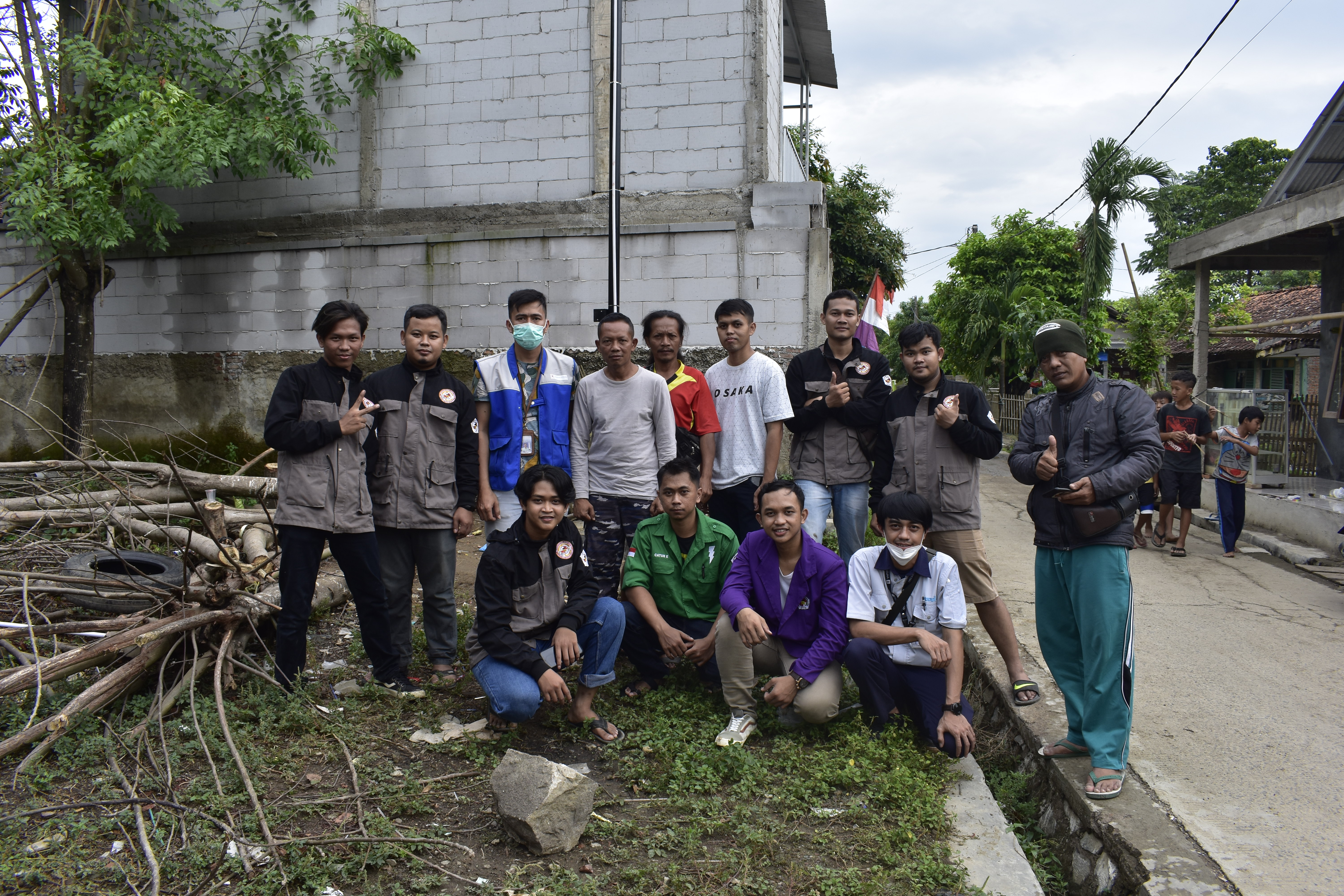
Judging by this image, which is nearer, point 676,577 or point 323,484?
point 323,484

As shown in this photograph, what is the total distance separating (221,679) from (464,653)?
1.26m

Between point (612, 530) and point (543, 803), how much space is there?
5.70 feet

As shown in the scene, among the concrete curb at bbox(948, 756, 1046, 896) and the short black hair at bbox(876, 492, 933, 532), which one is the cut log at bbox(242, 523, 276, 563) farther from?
the concrete curb at bbox(948, 756, 1046, 896)

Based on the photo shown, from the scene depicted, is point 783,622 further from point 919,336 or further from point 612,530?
point 919,336

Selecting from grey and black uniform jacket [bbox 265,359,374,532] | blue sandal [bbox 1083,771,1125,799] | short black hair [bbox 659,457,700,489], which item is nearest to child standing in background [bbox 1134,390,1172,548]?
blue sandal [bbox 1083,771,1125,799]

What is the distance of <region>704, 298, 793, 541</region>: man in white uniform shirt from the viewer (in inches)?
183

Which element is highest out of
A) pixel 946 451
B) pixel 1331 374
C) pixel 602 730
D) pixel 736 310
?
pixel 736 310

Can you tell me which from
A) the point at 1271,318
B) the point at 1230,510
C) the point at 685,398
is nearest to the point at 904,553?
the point at 685,398

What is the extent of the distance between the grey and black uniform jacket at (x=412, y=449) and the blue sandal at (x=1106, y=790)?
9.86ft

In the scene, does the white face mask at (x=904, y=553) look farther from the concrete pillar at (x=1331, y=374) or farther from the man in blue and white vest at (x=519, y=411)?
the concrete pillar at (x=1331, y=374)

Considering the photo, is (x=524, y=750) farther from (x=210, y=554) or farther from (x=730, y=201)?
(x=730, y=201)

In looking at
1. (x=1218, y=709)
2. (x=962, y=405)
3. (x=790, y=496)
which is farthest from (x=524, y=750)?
(x=1218, y=709)

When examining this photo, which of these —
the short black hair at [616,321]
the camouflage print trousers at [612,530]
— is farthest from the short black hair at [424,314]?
the camouflage print trousers at [612,530]

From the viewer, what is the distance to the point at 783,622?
3.96m
